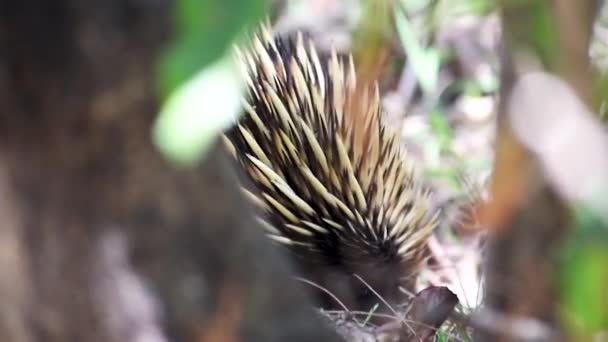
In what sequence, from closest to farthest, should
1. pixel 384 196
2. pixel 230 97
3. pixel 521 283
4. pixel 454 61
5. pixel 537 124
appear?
pixel 230 97
pixel 537 124
pixel 521 283
pixel 384 196
pixel 454 61

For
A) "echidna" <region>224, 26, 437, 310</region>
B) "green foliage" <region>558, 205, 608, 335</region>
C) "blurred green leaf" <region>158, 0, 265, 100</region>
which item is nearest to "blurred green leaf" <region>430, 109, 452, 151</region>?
"echidna" <region>224, 26, 437, 310</region>

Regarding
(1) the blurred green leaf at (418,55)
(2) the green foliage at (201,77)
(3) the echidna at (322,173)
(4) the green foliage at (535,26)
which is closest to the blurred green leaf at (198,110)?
(2) the green foliage at (201,77)

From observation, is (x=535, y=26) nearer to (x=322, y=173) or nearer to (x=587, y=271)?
(x=587, y=271)

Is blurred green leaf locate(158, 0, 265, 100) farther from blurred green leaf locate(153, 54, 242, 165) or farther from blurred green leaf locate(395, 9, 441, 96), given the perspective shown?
blurred green leaf locate(395, 9, 441, 96)

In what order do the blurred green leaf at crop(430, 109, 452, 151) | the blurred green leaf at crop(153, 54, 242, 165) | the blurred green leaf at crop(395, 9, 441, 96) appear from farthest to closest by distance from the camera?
the blurred green leaf at crop(430, 109, 452, 151) < the blurred green leaf at crop(395, 9, 441, 96) < the blurred green leaf at crop(153, 54, 242, 165)

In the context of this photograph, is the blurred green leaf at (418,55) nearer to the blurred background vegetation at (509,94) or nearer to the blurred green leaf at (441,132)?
the blurred green leaf at (441,132)

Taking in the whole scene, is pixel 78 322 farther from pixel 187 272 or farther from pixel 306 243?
pixel 306 243

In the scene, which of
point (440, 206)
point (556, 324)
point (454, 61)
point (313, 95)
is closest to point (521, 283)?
point (556, 324)
